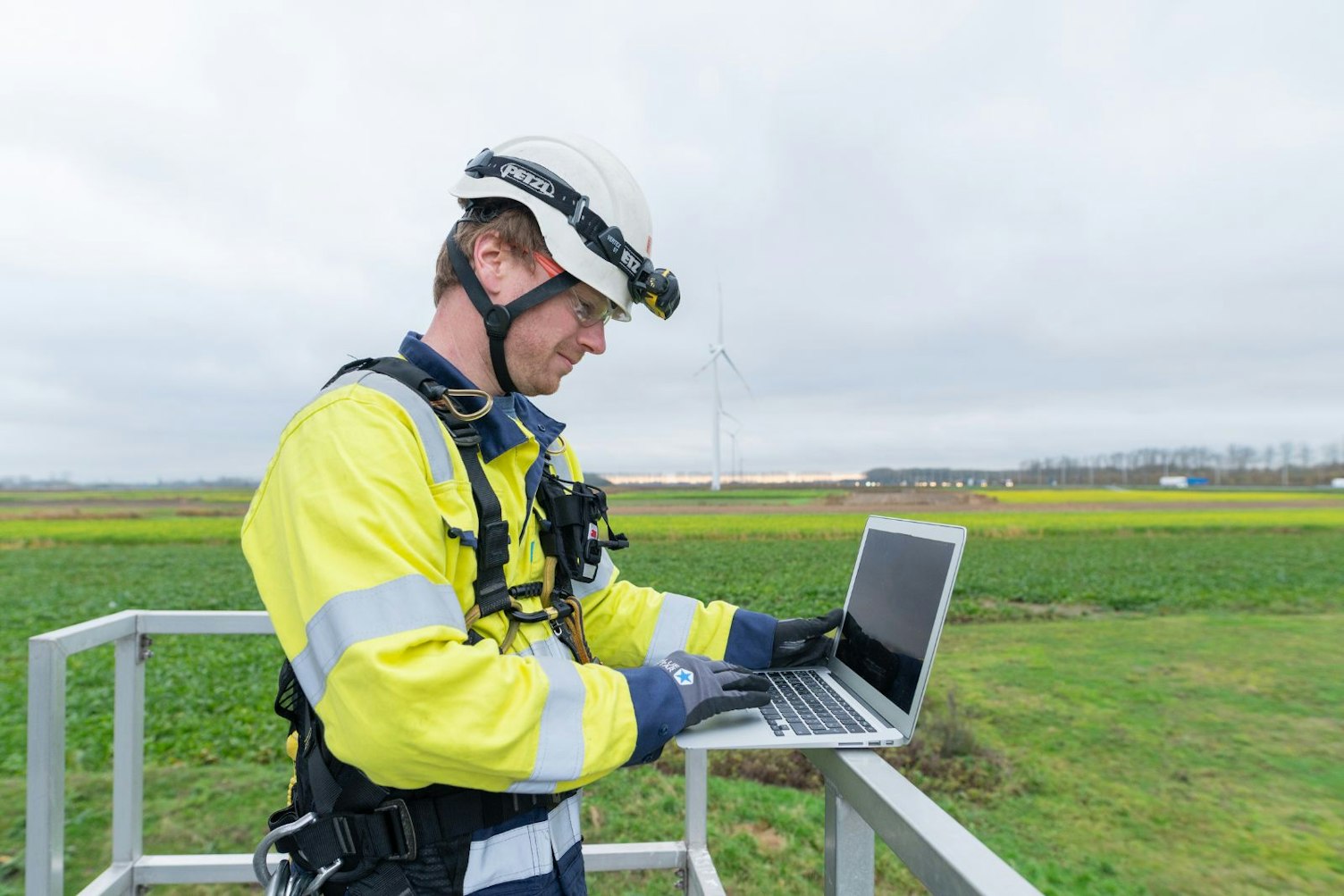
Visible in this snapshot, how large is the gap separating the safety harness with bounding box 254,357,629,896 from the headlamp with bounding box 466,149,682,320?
464mm

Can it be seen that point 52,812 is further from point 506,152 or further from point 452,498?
point 506,152

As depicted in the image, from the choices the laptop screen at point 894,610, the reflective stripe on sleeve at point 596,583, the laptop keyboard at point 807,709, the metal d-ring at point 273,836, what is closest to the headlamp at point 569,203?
the reflective stripe on sleeve at point 596,583

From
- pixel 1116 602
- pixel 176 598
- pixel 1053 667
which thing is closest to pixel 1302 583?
pixel 1116 602

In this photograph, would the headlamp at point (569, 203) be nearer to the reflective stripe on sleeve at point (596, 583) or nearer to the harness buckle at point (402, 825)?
the reflective stripe on sleeve at point (596, 583)

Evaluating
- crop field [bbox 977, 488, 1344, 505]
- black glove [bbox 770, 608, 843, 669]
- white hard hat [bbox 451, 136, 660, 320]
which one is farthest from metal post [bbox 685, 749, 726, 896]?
crop field [bbox 977, 488, 1344, 505]

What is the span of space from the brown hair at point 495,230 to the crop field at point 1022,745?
10.5 ft

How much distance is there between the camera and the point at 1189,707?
7562 millimetres

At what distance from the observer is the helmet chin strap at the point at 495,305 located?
1.61 metres

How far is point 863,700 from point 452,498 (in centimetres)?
108

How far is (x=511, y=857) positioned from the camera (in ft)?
4.78

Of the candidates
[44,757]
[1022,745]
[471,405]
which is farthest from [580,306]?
[1022,745]

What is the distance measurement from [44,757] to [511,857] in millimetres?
1596

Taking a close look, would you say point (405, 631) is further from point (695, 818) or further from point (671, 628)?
point (695, 818)

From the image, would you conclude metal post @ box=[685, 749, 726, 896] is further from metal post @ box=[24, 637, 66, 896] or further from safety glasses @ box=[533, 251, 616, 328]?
metal post @ box=[24, 637, 66, 896]
